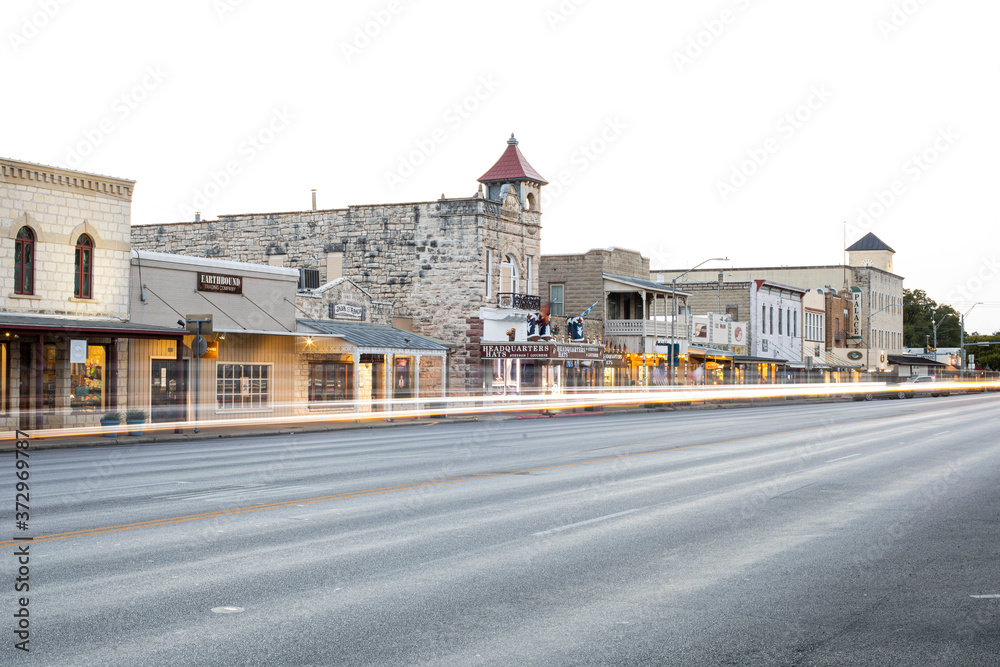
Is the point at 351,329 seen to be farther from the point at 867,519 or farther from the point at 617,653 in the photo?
the point at 617,653

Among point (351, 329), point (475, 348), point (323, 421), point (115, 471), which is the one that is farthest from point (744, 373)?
point (115, 471)

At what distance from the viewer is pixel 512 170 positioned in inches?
1932

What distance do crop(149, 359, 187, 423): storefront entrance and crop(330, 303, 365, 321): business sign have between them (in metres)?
9.14

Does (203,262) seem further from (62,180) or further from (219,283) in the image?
(62,180)

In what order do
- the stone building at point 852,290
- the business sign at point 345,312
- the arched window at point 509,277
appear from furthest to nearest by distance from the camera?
the stone building at point 852,290, the arched window at point 509,277, the business sign at point 345,312

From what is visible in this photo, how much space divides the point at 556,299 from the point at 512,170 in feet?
40.3

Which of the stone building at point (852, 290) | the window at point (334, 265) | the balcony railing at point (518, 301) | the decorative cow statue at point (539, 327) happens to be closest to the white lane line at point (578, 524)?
the balcony railing at point (518, 301)

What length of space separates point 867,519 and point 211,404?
2497 centimetres

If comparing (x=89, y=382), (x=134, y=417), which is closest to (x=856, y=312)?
(x=89, y=382)

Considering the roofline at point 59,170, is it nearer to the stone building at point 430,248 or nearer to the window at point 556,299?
the stone building at point 430,248

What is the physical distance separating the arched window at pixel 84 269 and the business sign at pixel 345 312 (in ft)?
39.2

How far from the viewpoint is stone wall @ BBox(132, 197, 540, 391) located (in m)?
46.0

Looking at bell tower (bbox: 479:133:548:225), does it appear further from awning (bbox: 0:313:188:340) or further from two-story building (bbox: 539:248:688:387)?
awning (bbox: 0:313:188:340)

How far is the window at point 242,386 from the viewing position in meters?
34.2
